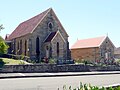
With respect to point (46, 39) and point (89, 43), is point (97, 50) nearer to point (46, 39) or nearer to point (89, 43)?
point (89, 43)

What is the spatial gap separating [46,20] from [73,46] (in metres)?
17.3

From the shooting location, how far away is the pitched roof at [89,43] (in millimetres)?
56719

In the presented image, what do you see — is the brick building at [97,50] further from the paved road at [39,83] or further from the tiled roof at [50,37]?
the paved road at [39,83]

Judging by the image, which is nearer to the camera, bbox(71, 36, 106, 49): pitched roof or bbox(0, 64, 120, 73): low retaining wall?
bbox(0, 64, 120, 73): low retaining wall

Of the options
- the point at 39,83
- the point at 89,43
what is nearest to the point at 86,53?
the point at 89,43

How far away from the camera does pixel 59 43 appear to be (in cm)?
4888

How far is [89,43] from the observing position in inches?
2375

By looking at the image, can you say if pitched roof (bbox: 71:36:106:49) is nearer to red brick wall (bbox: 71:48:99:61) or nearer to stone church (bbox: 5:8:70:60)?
red brick wall (bbox: 71:48:99:61)

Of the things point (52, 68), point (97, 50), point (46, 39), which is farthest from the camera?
point (97, 50)

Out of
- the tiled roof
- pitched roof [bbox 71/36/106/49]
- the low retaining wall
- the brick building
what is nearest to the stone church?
the tiled roof

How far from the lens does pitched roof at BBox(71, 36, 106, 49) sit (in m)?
56.7

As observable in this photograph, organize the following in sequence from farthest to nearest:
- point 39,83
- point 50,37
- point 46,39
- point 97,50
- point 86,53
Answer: point 86,53
point 97,50
point 46,39
point 50,37
point 39,83

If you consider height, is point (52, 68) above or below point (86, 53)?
below

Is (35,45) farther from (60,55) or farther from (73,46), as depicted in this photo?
(73,46)
